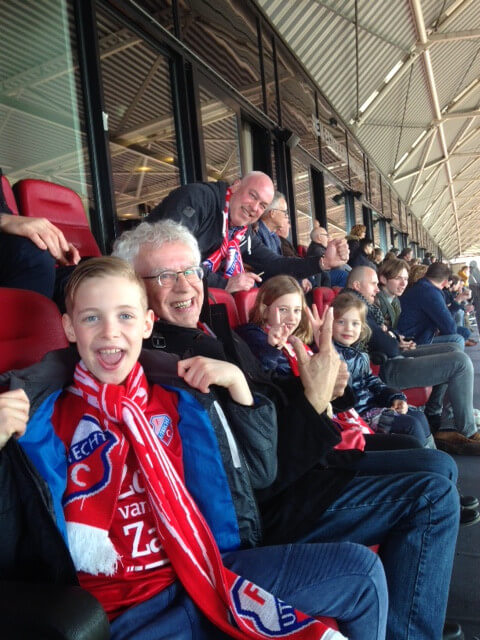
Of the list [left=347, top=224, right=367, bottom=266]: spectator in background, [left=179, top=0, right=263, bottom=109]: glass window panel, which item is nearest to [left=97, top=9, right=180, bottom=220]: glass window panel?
[left=179, top=0, right=263, bottom=109]: glass window panel

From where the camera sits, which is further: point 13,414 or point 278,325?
point 278,325

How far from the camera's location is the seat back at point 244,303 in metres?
2.10

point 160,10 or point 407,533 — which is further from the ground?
point 160,10

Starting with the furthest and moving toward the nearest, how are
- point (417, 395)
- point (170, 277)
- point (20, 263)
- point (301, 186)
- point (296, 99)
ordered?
point (301, 186) → point (296, 99) → point (417, 395) → point (170, 277) → point (20, 263)

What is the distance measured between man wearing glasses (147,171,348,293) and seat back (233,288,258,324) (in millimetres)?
140

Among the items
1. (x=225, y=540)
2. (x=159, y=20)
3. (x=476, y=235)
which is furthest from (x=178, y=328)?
(x=476, y=235)

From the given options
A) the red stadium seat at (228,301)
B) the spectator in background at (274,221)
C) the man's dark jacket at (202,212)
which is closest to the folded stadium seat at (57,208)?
the man's dark jacket at (202,212)

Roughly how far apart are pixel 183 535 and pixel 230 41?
5.35 metres

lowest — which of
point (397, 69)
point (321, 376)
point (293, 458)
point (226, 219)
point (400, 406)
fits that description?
point (400, 406)

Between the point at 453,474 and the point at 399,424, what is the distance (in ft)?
2.61

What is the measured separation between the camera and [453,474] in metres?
1.52

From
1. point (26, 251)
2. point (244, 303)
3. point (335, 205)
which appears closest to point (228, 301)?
point (244, 303)

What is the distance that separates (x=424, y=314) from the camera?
416cm

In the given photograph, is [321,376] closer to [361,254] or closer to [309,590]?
[309,590]
